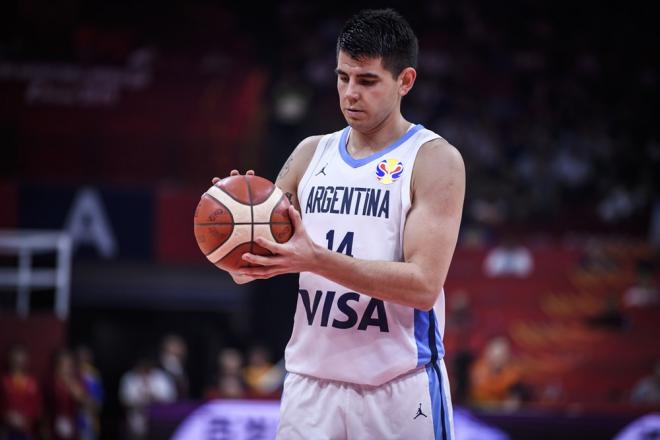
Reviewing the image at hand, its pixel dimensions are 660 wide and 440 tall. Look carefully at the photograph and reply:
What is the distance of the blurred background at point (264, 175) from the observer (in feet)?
40.2

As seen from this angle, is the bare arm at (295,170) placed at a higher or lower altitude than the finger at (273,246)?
higher

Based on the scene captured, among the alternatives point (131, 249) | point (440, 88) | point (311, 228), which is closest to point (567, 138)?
point (440, 88)

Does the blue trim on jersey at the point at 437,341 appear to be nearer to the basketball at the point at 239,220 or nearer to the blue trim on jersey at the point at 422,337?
the blue trim on jersey at the point at 422,337

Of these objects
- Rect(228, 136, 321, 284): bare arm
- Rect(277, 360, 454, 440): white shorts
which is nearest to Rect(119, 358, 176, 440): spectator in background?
Rect(228, 136, 321, 284): bare arm

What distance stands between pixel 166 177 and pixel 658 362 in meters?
7.76

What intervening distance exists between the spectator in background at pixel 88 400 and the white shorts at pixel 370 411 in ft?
29.4

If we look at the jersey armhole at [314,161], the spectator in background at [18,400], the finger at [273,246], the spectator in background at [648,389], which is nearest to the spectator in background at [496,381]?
the spectator in background at [648,389]

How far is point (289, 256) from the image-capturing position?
2912 mm

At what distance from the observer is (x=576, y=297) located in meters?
12.6

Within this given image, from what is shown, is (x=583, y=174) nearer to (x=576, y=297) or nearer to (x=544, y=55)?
(x=544, y=55)

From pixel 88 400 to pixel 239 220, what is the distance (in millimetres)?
9596

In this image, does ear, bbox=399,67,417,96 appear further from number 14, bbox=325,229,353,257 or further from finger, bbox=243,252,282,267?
finger, bbox=243,252,282,267

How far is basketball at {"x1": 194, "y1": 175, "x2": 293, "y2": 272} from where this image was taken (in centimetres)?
297

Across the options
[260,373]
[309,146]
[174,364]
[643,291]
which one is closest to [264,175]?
[174,364]
